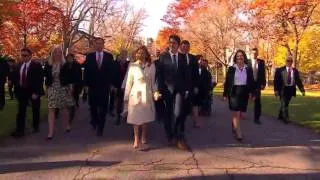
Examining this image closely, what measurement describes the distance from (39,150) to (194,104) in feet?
16.1

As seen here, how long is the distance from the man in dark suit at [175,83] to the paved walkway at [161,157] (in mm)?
566

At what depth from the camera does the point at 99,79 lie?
38.3 feet

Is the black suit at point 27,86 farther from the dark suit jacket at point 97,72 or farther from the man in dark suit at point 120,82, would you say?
the man in dark suit at point 120,82

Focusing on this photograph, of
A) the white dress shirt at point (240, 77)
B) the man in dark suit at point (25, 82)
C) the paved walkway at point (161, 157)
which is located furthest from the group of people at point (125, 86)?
the white dress shirt at point (240, 77)

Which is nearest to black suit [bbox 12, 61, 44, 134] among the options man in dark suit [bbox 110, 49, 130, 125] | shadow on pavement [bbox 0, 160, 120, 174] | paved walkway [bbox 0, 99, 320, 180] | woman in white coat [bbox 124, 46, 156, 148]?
paved walkway [bbox 0, 99, 320, 180]

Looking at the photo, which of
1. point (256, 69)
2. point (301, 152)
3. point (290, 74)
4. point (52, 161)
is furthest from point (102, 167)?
point (290, 74)

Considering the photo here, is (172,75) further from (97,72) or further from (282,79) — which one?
(282,79)

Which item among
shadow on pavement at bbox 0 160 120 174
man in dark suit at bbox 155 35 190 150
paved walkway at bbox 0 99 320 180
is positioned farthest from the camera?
man in dark suit at bbox 155 35 190 150

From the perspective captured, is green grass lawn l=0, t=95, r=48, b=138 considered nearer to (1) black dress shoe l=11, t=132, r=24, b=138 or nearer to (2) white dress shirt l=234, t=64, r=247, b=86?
(1) black dress shoe l=11, t=132, r=24, b=138

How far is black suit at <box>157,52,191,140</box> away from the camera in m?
10.0

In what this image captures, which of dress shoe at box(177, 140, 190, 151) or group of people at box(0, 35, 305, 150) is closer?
dress shoe at box(177, 140, 190, 151)

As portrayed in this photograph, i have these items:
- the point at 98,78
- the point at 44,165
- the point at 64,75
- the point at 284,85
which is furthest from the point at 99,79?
the point at 284,85

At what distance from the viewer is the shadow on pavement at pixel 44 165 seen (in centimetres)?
812

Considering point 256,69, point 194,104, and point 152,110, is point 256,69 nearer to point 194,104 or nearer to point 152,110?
point 194,104
